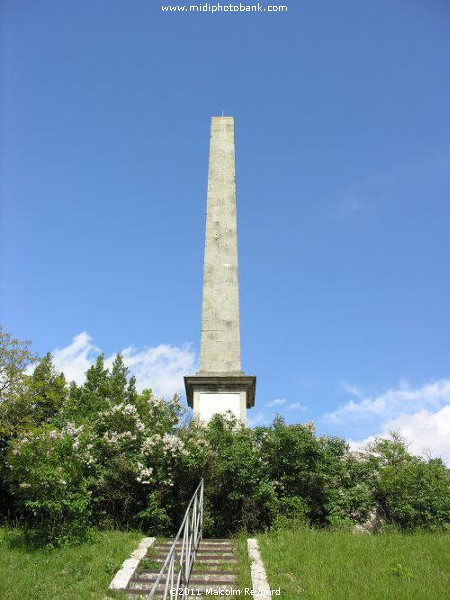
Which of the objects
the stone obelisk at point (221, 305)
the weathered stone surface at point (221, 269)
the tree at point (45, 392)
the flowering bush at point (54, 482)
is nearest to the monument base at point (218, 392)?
the stone obelisk at point (221, 305)

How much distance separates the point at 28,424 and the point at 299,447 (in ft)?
26.6

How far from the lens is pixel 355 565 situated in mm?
7613

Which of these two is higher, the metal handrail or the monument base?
the monument base

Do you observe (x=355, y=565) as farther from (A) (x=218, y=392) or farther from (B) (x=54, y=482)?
(A) (x=218, y=392)

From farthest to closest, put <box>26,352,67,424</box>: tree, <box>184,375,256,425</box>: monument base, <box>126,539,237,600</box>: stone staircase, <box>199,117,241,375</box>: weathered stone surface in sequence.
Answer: <box>26,352,67,424</box>: tree, <box>199,117,241,375</box>: weathered stone surface, <box>184,375,256,425</box>: monument base, <box>126,539,237,600</box>: stone staircase

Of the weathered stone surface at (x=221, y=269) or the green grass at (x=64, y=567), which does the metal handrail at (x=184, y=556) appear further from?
the weathered stone surface at (x=221, y=269)

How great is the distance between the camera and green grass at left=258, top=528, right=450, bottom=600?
664 cm

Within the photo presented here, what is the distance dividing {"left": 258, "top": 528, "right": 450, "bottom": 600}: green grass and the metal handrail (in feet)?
3.59

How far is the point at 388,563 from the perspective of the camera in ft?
25.2

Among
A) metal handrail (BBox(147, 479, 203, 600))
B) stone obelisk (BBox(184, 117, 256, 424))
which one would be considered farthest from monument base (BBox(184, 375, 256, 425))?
metal handrail (BBox(147, 479, 203, 600))

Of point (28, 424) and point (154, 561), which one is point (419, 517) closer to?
point (154, 561)

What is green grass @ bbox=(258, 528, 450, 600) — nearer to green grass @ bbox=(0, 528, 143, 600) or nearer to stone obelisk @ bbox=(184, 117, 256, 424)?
green grass @ bbox=(0, 528, 143, 600)

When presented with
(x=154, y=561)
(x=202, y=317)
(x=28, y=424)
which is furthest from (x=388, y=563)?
(x=28, y=424)

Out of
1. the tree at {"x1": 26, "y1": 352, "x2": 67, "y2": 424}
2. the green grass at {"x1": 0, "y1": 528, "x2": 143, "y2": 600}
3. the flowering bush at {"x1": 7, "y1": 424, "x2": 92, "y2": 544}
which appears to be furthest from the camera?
the tree at {"x1": 26, "y1": 352, "x2": 67, "y2": 424}
